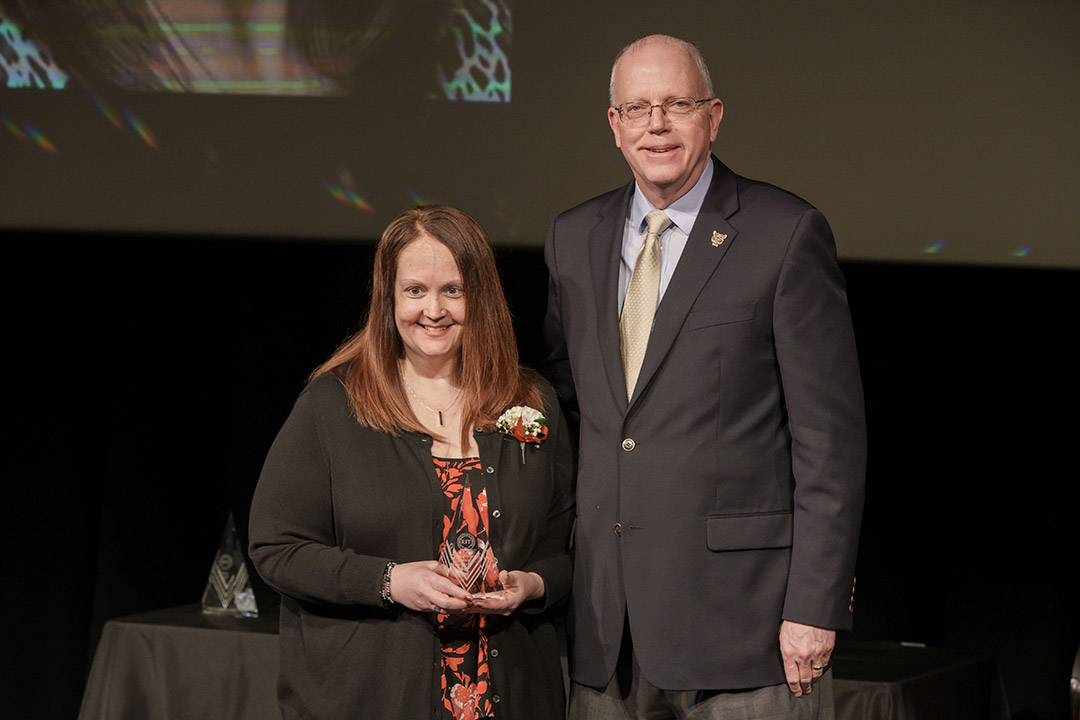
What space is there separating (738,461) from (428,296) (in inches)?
28.0

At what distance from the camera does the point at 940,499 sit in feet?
13.3

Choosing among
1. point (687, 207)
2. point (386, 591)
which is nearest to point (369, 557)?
point (386, 591)

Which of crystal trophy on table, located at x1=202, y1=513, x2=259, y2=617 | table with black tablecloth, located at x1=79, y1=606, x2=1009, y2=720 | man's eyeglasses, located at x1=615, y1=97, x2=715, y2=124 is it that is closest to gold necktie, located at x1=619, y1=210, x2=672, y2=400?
man's eyeglasses, located at x1=615, y1=97, x2=715, y2=124

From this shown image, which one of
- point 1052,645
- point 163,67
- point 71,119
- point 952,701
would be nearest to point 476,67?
point 163,67

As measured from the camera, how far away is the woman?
226cm

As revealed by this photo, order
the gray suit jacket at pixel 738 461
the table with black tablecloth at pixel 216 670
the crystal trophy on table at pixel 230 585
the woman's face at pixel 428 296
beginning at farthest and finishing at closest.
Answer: the crystal trophy on table at pixel 230 585
the table with black tablecloth at pixel 216 670
the woman's face at pixel 428 296
the gray suit jacket at pixel 738 461

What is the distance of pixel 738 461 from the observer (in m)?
2.14

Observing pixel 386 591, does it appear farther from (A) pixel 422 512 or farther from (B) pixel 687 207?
(B) pixel 687 207

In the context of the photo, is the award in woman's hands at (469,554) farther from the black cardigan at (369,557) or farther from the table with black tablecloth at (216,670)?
the table with black tablecloth at (216,670)

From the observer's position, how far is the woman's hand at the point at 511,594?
7.12 feet

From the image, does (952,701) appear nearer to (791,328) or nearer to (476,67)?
(791,328)

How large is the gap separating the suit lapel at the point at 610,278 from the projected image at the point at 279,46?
5.93 ft

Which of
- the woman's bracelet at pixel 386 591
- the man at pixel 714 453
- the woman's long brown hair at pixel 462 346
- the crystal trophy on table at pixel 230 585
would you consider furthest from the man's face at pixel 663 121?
the crystal trophy on table at pixel 230 585

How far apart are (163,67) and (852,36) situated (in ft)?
7.76
